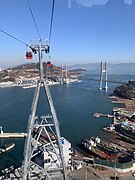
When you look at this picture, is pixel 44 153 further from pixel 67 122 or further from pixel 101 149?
pixel 67 122

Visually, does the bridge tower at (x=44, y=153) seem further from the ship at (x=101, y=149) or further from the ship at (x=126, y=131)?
the ship at (x=126, y=131)

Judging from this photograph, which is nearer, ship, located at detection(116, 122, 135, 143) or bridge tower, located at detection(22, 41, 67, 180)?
bridge tower, located at detection(22, 41, 67, 180)

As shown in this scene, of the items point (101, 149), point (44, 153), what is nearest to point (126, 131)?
point (101, 149)

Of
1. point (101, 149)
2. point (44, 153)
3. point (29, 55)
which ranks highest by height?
point (29, 55)

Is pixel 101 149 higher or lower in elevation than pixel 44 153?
lower

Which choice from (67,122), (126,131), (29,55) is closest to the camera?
(29,55)

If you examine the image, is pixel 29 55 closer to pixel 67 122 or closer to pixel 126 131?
pixel 126 131

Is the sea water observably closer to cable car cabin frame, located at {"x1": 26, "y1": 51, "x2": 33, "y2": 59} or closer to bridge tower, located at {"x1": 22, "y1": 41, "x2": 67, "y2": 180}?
bridge tower, located at {"x1": 22, "y1": 41, "x2": 67, "y2": 180}

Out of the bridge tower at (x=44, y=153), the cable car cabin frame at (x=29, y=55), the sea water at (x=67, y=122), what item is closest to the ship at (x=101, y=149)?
the sea water at (x=67, y=122)

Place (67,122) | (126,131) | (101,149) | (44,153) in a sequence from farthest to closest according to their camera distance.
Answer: (67,122) < (126,131) < (101,149) < (44,153)

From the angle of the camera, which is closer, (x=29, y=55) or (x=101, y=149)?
(x=29, y=55)

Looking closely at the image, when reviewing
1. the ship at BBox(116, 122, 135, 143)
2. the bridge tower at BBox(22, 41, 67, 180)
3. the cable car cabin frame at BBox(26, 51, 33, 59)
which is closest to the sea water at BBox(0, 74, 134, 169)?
the ship at BBox(116, 122, 135, 143)
